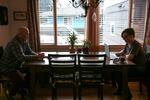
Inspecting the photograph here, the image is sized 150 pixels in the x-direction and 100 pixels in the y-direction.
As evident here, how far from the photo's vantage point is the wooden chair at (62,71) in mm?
3385

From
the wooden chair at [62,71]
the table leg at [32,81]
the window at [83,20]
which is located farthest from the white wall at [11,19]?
the wooden chair at [62,71]

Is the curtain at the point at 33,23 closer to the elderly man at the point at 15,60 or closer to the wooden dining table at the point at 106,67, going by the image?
the elderly man at the point at 15,60

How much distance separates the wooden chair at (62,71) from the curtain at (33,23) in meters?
2.10

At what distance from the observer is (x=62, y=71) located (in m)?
3.46

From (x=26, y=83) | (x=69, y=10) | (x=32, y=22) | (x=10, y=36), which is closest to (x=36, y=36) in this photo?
(x=32, y=22)

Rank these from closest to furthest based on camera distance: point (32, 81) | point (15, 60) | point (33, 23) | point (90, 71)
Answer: point (90, 71)
point (32, 81)
point (15, 60)
point (33, 23)

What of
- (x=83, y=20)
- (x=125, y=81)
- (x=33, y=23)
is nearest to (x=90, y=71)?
(x=125, y=81)

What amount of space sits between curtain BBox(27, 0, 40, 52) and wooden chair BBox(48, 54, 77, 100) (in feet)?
6.88

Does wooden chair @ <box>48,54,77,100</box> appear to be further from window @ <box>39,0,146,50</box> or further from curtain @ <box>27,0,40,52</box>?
window @ <box>39,0,146,50</box>

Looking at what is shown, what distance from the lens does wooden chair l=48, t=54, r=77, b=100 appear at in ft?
11.1

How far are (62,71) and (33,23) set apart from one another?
2426 millimetres

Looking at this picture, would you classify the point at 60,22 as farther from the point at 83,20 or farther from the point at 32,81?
the point at 32,81

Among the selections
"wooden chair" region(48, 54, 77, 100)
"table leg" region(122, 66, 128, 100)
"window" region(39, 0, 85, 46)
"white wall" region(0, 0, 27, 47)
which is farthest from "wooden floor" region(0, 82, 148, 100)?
"white wall" region(0, 0, 27, 47)

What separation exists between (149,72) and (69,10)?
270 centimetres
